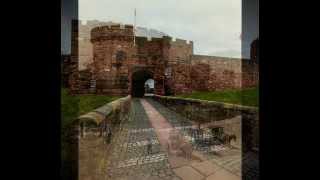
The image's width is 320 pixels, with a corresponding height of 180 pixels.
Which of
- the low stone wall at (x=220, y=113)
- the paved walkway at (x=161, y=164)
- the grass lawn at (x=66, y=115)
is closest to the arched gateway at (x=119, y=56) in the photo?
the low stone wall at (x=220, y=113)

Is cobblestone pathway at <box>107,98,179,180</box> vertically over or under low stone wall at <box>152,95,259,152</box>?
under

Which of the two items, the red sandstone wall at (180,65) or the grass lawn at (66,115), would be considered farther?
the red sandstone wall at (180,65)

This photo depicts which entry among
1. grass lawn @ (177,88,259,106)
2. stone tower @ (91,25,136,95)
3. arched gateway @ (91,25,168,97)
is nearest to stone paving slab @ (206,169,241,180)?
grass lawn @ (177,88,259,106)

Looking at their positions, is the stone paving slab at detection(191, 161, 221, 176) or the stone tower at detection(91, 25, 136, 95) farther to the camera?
the stone tower at detection(91, 25, 136, 95)

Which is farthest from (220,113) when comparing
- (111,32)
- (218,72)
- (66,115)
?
(111,32)

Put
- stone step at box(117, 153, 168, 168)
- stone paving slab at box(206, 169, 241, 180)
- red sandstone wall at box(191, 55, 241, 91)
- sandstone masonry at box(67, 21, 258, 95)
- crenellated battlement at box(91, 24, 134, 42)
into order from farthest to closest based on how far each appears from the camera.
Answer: crenellated battlement at box(91, 24, 134, 42), sandstone masonry at box(67, 21, 258, 95), red sandstone wall at box(191, 55, 241, 91), stone step at box(117, 153, 168, 168), stone paving slab at box(206, 169, 241, 180)

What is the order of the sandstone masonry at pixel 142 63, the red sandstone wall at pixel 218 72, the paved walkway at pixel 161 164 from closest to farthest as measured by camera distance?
the paved walkway at pixel 161 164, the red sandstone wall at pixel 218 72, the sandstone masonry at pixel 142 63

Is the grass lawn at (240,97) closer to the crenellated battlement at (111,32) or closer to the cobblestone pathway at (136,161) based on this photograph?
the cobblestone pathway at (136,161)

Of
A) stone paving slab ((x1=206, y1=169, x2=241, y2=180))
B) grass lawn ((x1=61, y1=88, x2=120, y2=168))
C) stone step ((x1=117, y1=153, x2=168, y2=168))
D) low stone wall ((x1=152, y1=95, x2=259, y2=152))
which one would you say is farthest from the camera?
stone step ((x1=117, y1=153, x2=168, y2=168))

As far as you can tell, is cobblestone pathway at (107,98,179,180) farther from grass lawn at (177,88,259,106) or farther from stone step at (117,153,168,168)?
grass lawn at (177,88,259,106)

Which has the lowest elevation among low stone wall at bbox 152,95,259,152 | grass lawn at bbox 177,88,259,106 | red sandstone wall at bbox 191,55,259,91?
low stone wall at bbox 152,95,259,152
